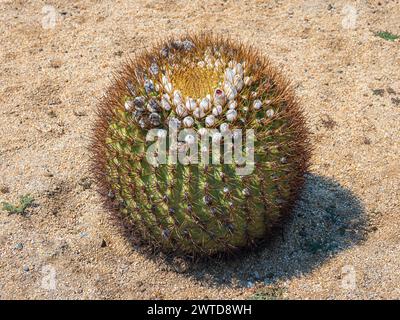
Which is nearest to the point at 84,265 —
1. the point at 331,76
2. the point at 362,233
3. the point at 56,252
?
the point at 56,252

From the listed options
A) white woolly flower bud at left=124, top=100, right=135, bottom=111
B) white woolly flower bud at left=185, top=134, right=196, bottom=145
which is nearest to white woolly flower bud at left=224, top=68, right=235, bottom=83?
white woolly flower bud at left=185, top=134, right=196, bottom=145

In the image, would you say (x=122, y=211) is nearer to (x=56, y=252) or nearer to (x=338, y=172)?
(x=56, y=252)

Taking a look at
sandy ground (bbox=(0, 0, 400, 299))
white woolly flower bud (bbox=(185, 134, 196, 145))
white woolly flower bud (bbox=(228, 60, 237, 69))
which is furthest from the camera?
sandy ground (bbox=(0, 0, 400, 299))

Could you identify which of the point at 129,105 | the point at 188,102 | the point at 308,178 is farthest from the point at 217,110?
the point at 308,178

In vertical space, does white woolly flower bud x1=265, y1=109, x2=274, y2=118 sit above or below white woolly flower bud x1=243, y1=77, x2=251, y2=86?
below

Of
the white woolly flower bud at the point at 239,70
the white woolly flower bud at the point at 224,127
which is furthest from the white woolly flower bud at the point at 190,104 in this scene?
the white woolly flower bud at the point at 239,70

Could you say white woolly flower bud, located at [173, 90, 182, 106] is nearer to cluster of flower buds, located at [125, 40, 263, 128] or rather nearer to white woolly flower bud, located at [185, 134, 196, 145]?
cluster of flower buds, located at [125, 40, 263, 128]

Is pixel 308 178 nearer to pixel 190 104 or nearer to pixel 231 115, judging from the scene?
pixel 231 115
